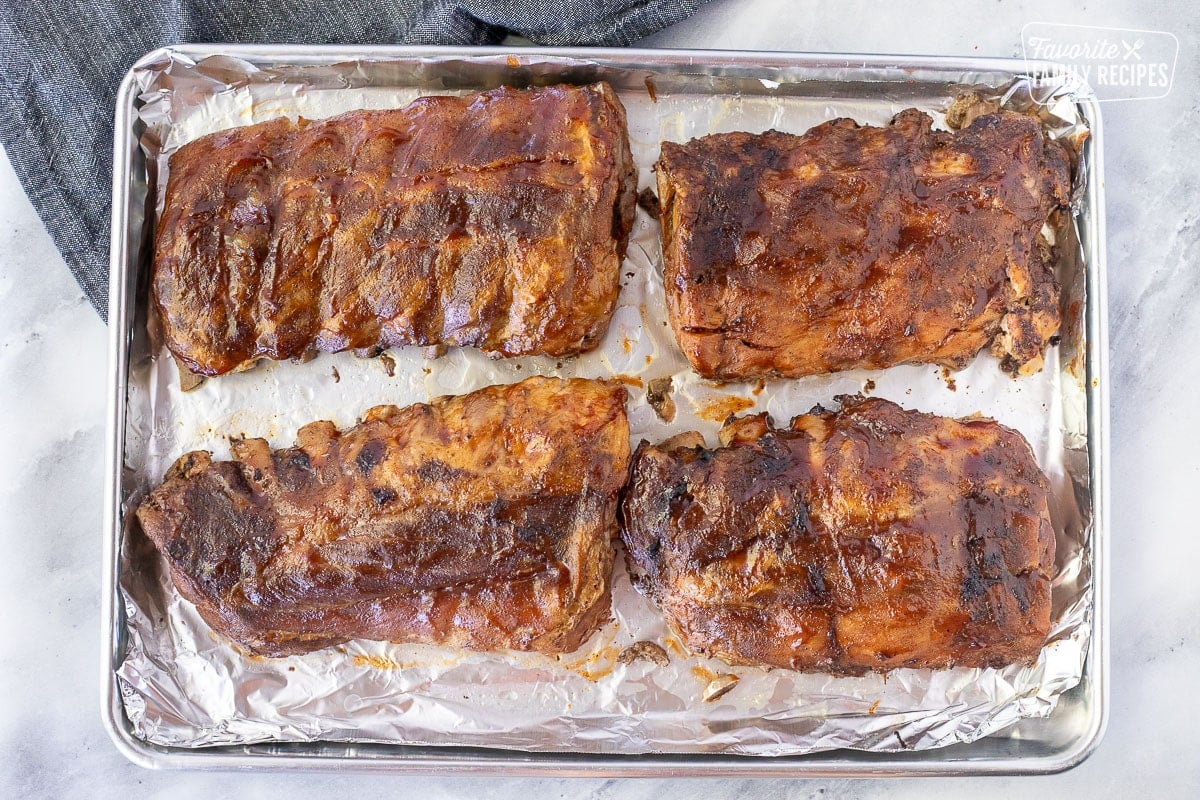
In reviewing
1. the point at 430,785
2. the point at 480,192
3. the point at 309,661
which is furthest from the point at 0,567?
the point at 480,192

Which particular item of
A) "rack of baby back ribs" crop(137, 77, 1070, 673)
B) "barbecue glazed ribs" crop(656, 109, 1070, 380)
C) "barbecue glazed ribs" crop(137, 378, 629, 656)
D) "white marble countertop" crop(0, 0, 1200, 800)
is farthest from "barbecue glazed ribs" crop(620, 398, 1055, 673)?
"white marble countertop" crop(0, 0, 1200, 800)

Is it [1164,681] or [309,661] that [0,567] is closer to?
[309,661]

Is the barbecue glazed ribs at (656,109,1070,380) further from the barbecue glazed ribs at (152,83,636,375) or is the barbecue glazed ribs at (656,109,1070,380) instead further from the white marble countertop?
the white marble countertop

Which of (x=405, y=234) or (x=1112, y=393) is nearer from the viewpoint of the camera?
(x=405, y=234)

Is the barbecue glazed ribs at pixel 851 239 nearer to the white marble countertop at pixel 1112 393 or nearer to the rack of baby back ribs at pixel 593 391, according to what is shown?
the rack of baby back ribs at pixel 593 391

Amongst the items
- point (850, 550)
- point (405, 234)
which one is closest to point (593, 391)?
point (405, 234)

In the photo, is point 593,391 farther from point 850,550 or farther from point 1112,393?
point 1112,393
